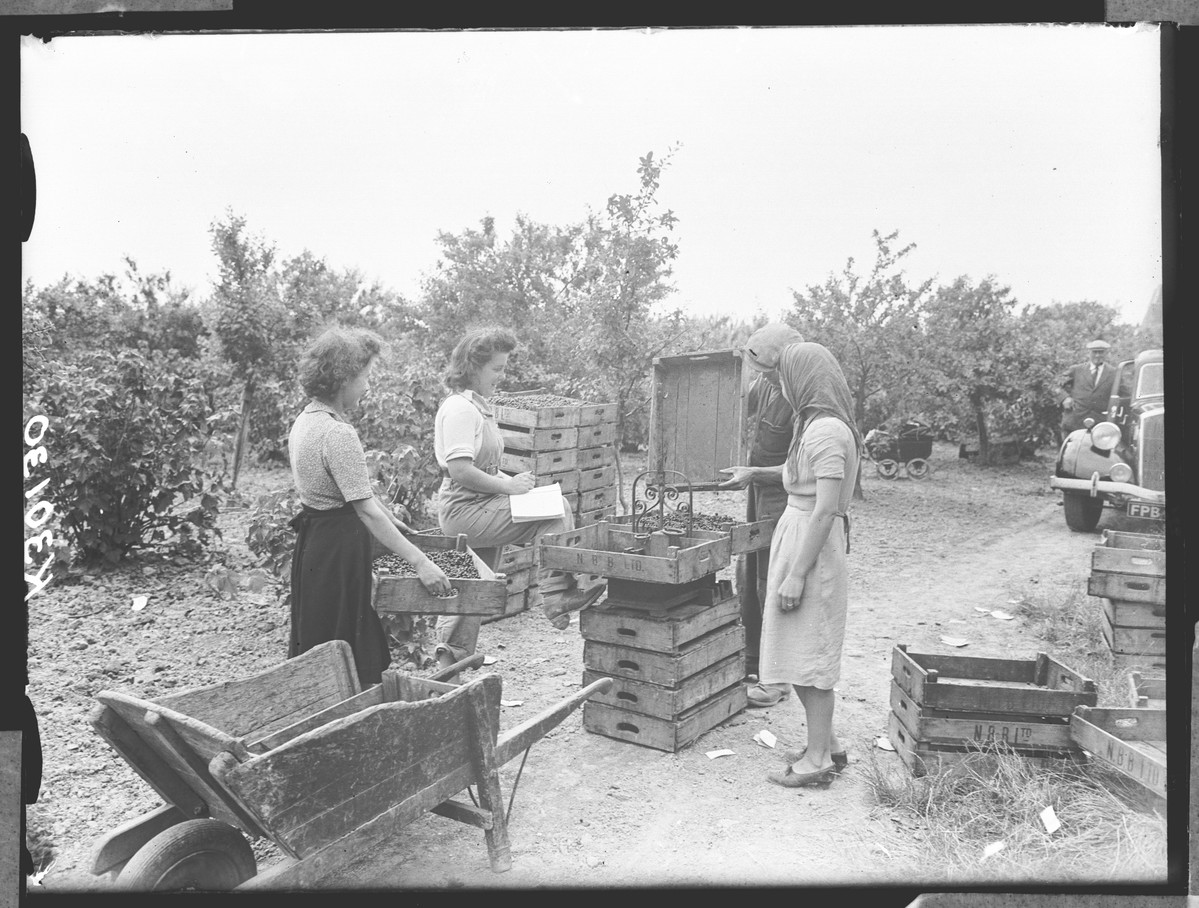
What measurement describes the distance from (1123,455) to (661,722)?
270 centimetres

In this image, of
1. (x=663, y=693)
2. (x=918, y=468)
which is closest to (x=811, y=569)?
(x=663, y=693)

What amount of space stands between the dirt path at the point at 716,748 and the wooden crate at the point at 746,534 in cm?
56

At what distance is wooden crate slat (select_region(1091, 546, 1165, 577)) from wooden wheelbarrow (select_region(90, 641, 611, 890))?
9.17 feet

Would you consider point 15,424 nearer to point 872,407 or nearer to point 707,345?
point 707,345

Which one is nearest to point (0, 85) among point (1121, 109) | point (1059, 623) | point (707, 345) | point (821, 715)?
point (707, 345)

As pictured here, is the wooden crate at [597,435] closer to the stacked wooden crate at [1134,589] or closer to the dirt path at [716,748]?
the dirt path at [716,748]

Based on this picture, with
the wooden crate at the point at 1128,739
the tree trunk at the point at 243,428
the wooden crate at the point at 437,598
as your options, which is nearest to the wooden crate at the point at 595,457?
the tree trunk at the point at 243,428

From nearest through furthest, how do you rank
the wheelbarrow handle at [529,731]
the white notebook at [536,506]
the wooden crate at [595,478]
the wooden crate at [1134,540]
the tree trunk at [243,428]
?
1. the wheelbarrow handle at [529,731]
2. the wooden crate at [1134,540]
3. the white notebook at [536,506]
4. the tree trunk at [243,428]
5. the wooden crate at [595,478]

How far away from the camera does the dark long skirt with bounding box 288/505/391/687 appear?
3.86 metres

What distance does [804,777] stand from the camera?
4156 millimetres

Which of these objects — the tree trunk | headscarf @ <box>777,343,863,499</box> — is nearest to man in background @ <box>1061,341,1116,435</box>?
headscarf @ <box>777,343,863,499</box>

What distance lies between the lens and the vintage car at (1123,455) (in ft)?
13.6

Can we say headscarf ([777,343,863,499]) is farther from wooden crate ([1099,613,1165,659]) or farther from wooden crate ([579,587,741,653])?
wooden crate ([1099,613,1165,659])

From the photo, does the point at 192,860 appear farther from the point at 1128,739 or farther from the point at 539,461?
the point at 1128,739
